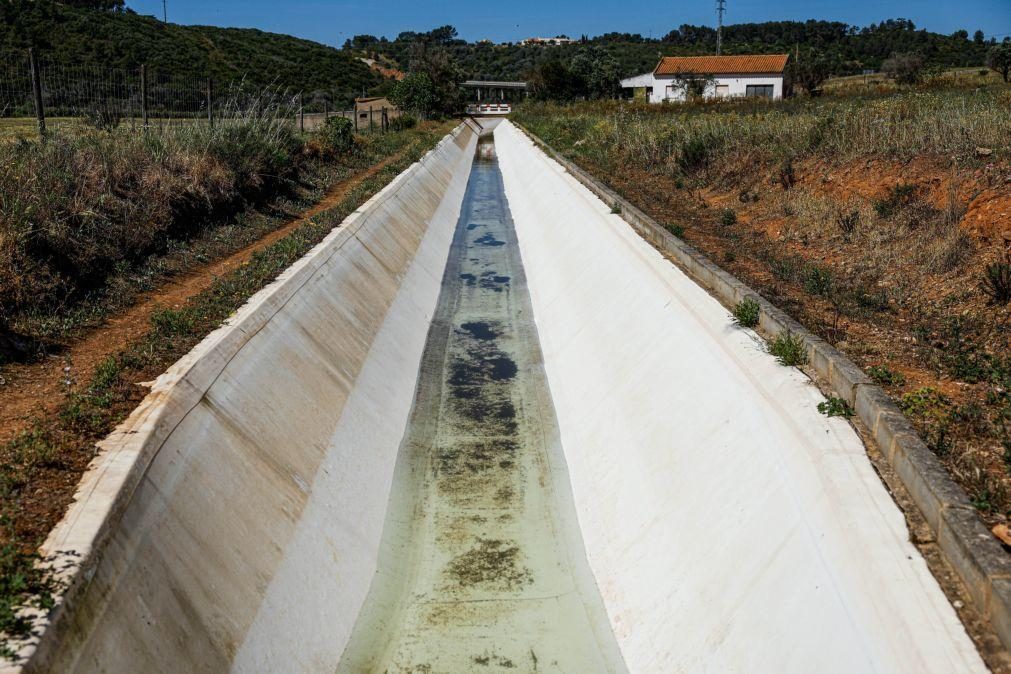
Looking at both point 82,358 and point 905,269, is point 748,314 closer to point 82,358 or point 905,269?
point 905,269

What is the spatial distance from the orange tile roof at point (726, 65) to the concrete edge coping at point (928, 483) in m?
65.9

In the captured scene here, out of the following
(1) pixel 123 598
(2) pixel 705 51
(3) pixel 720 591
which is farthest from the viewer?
(2) pixel 705 51

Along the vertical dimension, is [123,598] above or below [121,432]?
below

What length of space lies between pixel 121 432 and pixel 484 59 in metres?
152

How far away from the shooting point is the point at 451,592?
7.21 metres

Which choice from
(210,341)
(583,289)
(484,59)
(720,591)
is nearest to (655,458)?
(720,591)

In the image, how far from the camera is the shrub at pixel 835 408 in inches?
247

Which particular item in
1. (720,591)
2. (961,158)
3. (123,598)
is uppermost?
(961,158)

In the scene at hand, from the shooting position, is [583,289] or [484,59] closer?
[583,289]

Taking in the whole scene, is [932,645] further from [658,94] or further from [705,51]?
[705,51]

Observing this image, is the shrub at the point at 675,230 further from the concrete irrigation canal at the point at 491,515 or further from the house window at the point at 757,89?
the house window at the point at 757,89

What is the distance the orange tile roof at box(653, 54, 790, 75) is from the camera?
68688 millimetres

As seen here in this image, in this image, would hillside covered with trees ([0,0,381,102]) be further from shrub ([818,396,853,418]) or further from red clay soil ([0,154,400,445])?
shrub ([818,396,853,418])

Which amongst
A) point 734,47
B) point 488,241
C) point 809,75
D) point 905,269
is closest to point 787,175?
point 905,269
